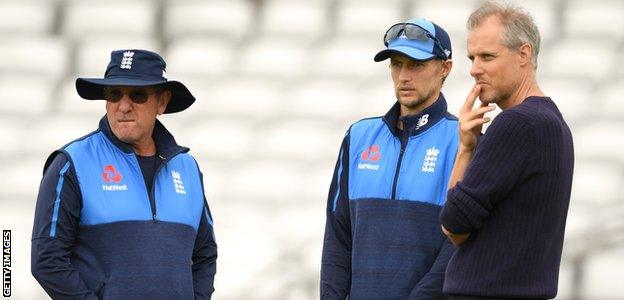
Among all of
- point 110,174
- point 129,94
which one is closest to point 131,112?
point 129,94

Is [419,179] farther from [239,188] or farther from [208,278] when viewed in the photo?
[239,188]

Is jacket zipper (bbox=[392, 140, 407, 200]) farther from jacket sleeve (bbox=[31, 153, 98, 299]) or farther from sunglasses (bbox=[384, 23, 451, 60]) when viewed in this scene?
A: jacket sleeve (bbox=[31, 153, 98, 299])

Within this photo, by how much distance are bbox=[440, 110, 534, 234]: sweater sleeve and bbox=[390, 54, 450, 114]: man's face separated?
0.57 m

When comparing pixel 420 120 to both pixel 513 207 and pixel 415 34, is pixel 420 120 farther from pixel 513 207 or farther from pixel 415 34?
pixel 513 207

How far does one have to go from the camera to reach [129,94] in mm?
3166

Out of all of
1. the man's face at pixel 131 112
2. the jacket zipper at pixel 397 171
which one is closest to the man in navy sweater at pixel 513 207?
the jacket zipper at pixel 397 171

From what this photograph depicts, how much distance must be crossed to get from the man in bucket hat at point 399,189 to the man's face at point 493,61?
1.38ft

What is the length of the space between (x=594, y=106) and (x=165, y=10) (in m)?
2.15

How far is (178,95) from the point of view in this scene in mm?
3340

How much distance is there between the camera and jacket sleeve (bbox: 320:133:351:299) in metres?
3.20

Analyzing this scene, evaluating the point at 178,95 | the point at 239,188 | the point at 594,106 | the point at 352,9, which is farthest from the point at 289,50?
the point at 178,95

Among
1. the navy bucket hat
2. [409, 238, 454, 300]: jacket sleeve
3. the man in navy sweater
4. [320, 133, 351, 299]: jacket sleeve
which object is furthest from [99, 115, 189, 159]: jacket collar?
the man in navy sweater

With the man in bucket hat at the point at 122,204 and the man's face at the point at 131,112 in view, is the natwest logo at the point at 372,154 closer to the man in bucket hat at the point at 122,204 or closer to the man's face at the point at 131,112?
the man in bucket hat at the point at 122,204

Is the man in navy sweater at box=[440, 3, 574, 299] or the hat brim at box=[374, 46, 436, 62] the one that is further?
the hat brim at box=[374, 46, 436, 62]
